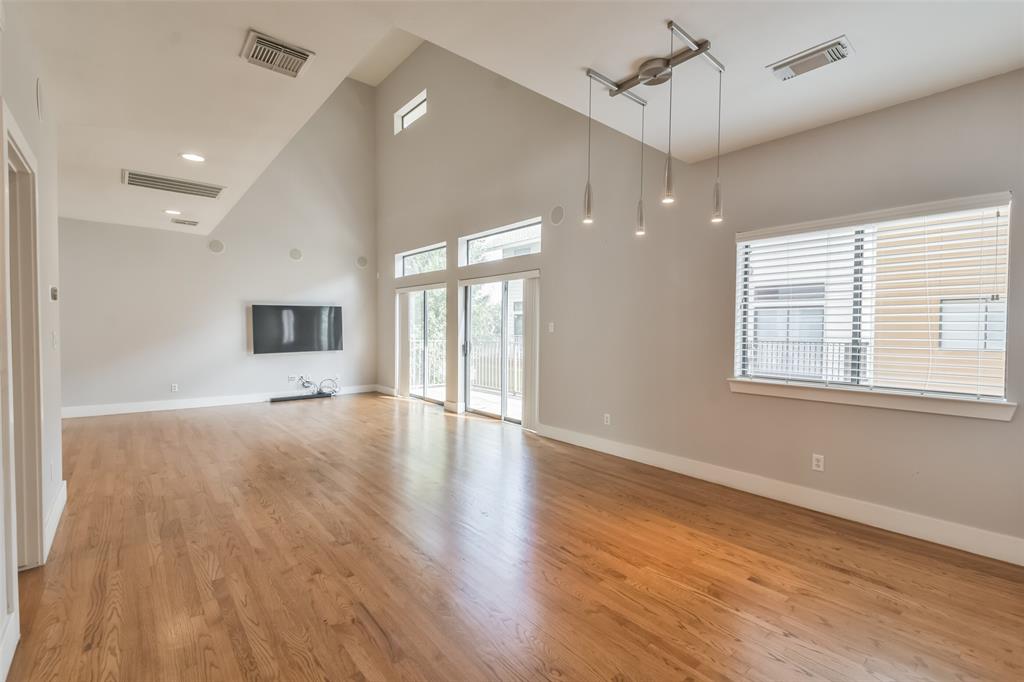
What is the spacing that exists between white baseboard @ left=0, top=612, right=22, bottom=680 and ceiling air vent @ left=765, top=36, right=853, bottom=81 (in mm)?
4318

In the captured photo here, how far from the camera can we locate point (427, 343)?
855 cm

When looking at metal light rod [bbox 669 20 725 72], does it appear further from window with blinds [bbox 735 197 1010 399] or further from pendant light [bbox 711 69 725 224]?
window with blinds [bbox 735 197 1010 399]

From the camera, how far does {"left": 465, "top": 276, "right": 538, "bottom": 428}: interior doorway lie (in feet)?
20.0

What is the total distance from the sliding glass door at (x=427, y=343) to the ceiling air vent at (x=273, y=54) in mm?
5252

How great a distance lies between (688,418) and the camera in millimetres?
4340

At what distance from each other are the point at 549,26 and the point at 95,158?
4.18 m

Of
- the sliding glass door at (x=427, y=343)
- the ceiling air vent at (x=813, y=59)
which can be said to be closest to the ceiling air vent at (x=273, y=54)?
the ceiling air vent at (x=813, y=59)

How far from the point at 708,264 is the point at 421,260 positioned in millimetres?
5533

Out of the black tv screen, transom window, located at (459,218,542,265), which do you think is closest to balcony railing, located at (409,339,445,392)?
the black tv screen

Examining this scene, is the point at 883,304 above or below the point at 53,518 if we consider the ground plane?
above

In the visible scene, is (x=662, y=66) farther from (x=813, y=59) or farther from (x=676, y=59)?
(x=813, y=59)

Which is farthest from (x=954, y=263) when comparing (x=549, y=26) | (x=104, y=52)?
(x=104, y=52)

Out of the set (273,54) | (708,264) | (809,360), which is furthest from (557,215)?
(273,54)

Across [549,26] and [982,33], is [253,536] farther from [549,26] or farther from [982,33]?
[982,33]
